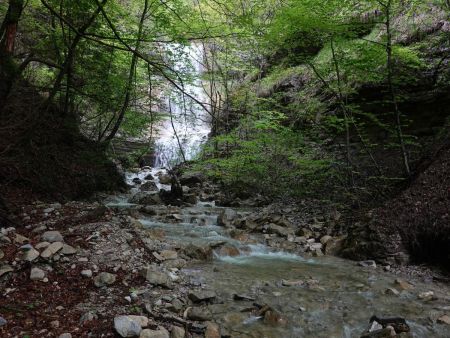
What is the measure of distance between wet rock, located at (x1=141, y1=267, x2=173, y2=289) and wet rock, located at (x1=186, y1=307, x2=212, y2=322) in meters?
0.53

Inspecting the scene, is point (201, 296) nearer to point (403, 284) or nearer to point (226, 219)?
point (403, 284)

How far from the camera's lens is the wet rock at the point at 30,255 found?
3.58 meters

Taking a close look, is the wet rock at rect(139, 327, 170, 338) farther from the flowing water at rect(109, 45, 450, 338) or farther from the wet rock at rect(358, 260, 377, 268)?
the wet rock at rect(358, 260, 377, 268)

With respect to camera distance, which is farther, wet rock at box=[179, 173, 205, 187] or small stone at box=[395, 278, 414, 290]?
wet rock at box=[179, 173, 205, 187]

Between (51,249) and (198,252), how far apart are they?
7.23ft

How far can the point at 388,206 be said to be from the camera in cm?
608

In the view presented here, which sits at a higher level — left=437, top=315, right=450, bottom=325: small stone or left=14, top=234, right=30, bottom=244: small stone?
left=14, top=234, right=30, bottom=244: small stone

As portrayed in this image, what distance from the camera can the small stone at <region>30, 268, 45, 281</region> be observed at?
3.39m

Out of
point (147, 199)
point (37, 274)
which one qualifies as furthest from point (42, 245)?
point (147, 199)

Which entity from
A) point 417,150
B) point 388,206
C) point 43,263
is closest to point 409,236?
point 388,206

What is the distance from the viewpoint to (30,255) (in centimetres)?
362

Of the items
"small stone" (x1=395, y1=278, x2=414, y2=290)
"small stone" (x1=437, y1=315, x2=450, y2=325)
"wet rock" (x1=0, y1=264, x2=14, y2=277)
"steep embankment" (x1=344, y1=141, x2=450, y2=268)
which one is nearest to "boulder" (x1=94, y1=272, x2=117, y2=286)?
"wet rock" (x1=0, y1=264, x2=14, y2=277)

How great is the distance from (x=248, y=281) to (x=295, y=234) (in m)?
2.86

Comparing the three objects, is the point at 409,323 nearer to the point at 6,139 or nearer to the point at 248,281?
the point at 248,281
